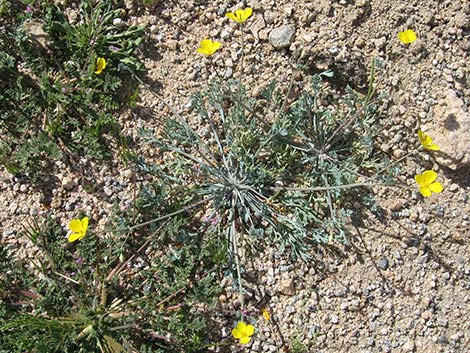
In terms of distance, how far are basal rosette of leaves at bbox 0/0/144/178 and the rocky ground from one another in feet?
0.45

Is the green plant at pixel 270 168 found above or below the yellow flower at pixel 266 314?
above

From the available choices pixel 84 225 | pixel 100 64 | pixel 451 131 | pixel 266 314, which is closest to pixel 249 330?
pixel 266 314

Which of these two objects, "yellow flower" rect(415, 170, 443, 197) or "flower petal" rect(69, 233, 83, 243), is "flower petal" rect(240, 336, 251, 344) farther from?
"yellow flower" rect(415, 170, 443, 197)

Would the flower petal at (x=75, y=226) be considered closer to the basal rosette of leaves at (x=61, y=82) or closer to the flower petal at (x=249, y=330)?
the basal rosette of leaves at (x=61, y=82)

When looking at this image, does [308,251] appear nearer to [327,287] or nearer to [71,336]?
[327,287]

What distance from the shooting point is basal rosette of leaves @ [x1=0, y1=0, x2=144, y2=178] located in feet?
12.8

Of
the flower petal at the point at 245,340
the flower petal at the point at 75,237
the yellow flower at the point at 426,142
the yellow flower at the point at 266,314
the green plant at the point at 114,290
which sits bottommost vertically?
the yellow flower at the point at 266,314

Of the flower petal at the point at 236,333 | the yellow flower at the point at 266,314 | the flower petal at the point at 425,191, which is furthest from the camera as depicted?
the yellow flower at the point at 266,314

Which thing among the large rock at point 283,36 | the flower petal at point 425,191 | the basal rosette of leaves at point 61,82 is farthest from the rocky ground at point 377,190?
the flower petal at point 425,191

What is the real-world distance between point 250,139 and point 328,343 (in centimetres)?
147

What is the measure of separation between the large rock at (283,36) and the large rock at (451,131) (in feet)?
3.71

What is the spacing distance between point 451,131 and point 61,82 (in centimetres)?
273

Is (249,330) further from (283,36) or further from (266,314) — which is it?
(283,36)

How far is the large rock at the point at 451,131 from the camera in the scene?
12.3 feet
